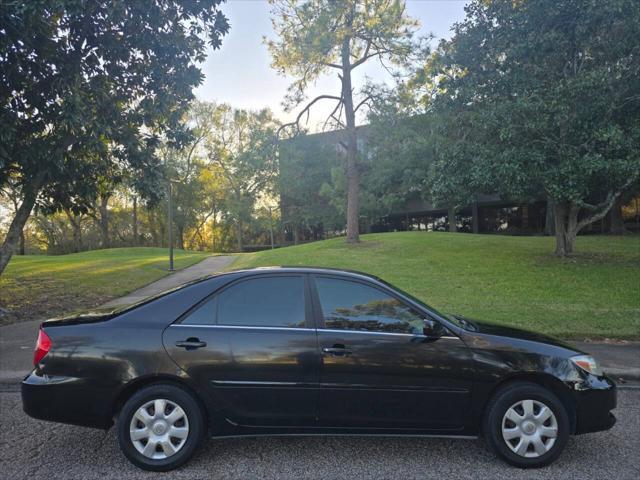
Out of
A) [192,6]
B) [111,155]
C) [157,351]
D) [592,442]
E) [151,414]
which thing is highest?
[192,6]

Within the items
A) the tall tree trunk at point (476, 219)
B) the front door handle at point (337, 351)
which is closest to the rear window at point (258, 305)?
the front door handle at point (337, 351)

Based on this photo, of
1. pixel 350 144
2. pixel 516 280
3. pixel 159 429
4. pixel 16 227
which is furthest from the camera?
pixel 350 144

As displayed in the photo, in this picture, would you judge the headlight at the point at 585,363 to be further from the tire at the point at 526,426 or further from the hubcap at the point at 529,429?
the hubcap at the point at 529,429

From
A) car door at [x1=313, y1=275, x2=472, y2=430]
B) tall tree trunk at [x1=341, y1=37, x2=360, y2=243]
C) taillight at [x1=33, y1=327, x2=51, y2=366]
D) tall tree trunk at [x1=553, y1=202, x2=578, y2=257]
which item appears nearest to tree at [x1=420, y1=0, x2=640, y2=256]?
tall tree trunk at [x1=553, y1=202, x2=578, y2=257]

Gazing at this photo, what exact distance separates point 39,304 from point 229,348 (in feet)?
31.5

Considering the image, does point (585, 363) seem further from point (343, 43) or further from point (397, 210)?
point (397, 210)

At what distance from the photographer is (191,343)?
3.46 m

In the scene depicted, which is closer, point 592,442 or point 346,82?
point 592,442

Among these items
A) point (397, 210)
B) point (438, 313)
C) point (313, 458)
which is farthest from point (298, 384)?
point (397, 210)

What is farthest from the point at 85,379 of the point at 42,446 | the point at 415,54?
the point at 415,54

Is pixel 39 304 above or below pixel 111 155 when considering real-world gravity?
below

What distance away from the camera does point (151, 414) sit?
340cm

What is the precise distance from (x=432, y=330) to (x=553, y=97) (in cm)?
1033

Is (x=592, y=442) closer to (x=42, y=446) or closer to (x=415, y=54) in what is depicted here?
(x=42, y=446)
